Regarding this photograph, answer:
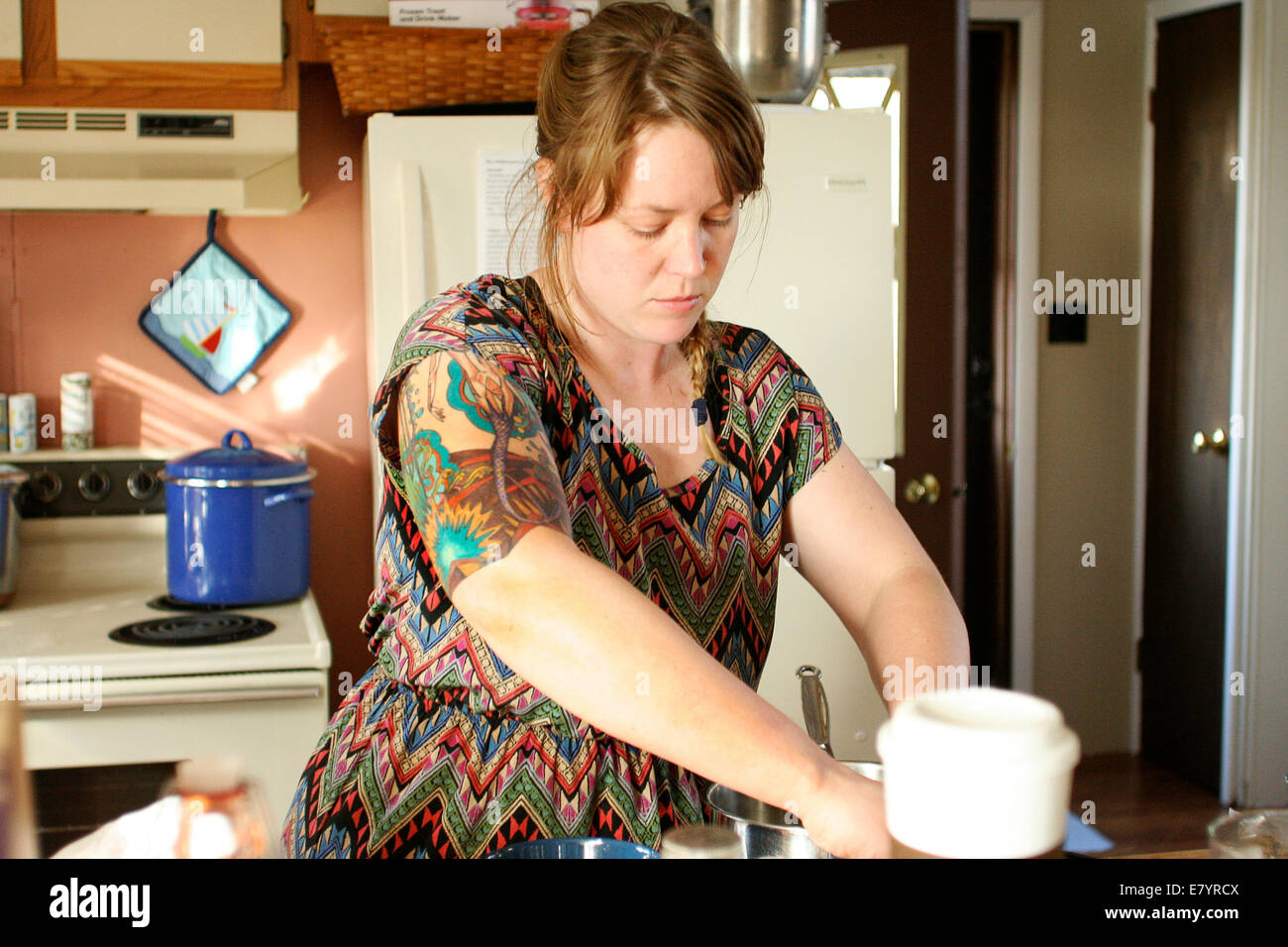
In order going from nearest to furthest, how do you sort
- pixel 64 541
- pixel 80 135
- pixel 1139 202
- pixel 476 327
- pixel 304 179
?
pixel 476 327 → pixel 80 135 → pixel 64 541 → pixel 304 179 → pixel 1139 202

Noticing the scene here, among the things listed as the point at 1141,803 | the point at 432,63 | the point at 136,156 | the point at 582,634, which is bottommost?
the point at 1141,803

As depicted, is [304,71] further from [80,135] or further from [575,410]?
[575,410]

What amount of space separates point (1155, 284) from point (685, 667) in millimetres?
2991

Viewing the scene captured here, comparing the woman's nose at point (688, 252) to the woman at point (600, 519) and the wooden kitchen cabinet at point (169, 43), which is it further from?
the wooden kitchen cabinet at point (169, 43)

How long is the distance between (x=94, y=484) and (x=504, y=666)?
1541 mm

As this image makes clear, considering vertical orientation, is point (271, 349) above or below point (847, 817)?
above

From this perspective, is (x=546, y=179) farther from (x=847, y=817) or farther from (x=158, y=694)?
(x=158, y=694)

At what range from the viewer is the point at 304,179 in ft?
7.17

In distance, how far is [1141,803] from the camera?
9.73ft

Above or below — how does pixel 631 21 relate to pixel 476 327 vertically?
above

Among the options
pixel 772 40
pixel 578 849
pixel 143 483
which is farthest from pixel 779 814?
pixel 143 483

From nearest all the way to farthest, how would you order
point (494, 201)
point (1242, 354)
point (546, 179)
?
point (546, 179) < point (494, 201) < point (1242, 354)
